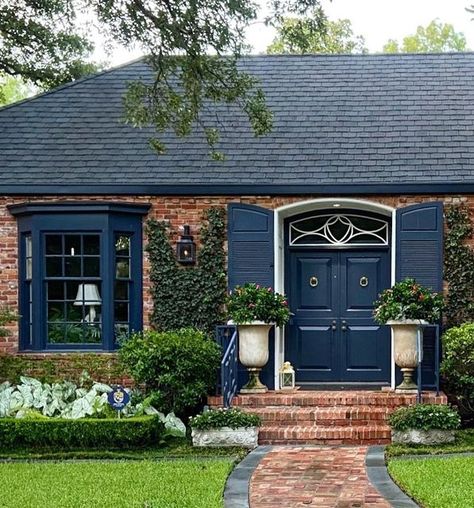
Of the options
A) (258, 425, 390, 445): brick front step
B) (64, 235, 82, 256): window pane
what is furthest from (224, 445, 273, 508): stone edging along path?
(64, 235, 82, 256): window pane

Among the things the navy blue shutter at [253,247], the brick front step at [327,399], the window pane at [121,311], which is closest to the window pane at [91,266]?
the window pane at [121,311]

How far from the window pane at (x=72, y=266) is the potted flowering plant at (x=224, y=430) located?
10.5 ft

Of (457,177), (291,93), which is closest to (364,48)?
(291,93)

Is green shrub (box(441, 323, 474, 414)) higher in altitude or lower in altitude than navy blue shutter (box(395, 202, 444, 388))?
lower

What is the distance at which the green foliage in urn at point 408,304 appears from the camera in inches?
524

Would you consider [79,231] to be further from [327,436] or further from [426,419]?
[426,419]

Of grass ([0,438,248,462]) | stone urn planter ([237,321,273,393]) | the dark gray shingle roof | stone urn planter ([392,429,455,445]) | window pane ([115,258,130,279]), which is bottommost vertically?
grass ([0,438,248,462])

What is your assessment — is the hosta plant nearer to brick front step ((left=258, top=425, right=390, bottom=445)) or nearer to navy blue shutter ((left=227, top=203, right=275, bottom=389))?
brick front step ((left=258, top=425, right=390, bottom=445))

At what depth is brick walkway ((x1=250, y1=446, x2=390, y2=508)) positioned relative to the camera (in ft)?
29.4

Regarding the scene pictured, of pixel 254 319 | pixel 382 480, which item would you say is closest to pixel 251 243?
pixel 254 319

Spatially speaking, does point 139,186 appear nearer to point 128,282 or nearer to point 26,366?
point 128,282

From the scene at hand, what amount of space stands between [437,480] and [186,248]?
584 centimetres

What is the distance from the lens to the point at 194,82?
42.9ft

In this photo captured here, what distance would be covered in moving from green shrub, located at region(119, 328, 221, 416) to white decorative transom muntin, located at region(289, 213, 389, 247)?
237 centimetres
